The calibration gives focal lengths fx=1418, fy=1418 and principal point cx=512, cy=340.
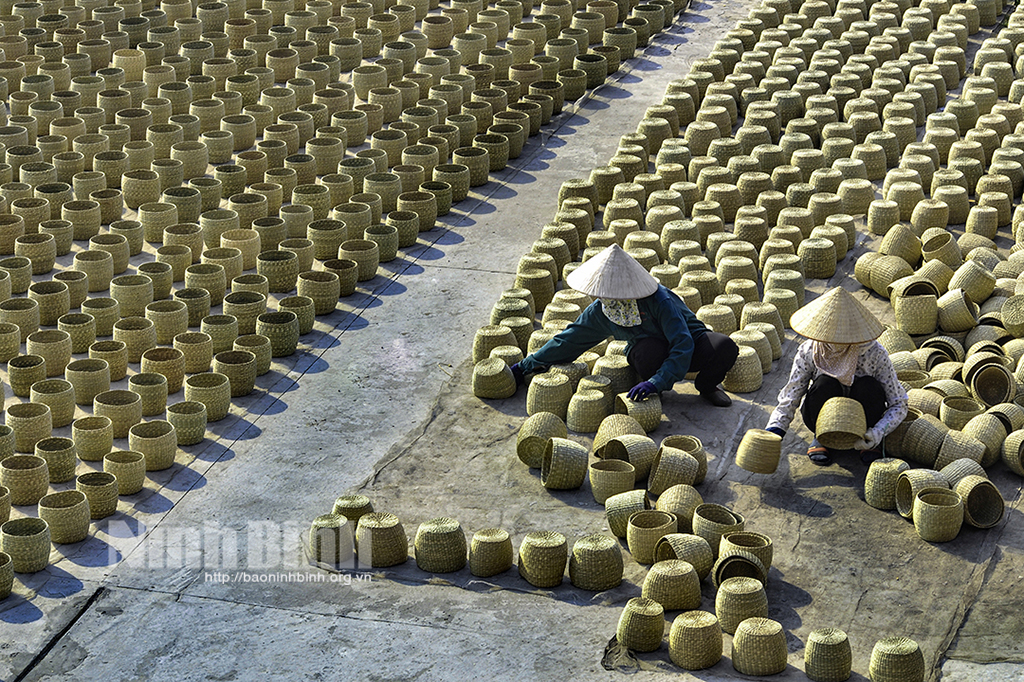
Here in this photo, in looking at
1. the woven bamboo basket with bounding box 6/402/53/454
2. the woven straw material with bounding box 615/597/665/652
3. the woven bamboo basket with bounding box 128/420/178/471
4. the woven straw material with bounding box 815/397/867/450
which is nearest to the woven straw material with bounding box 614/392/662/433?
the woven straw material with bounding box 815/397/867/450

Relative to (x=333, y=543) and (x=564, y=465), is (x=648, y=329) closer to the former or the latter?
(x=564, y=465)

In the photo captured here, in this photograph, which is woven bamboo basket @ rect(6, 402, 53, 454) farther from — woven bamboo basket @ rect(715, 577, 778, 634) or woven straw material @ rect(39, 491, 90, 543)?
woven bamboo basket @ rect(715, 577, 778, 634)

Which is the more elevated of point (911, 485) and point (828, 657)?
point (911, 485)

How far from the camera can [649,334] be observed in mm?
6797

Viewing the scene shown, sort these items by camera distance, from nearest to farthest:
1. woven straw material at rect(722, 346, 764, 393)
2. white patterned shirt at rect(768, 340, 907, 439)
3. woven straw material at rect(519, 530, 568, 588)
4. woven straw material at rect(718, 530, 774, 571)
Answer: woven straw material at rect(718, 530, 774, 571), woven straw material at rect(519, 530, 568, 588), white patterned shirt at rect(768, 340, 907, 439), woven straw material at rect(722, 346, 764, 393)

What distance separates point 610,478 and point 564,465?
0.75ft

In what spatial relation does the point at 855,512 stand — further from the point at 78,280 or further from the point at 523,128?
the point at 523,128

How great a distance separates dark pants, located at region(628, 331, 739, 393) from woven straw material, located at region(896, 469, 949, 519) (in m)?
1.13

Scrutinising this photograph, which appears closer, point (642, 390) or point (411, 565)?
point (411, 565)

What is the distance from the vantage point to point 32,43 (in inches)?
460

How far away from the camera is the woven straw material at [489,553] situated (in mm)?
5668

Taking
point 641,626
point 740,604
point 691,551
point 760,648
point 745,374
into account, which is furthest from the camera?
point 745,374

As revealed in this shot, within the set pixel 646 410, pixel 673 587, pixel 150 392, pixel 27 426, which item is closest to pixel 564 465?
pixel 646 410

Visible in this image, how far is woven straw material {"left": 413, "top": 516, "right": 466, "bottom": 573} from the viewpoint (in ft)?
18.8
